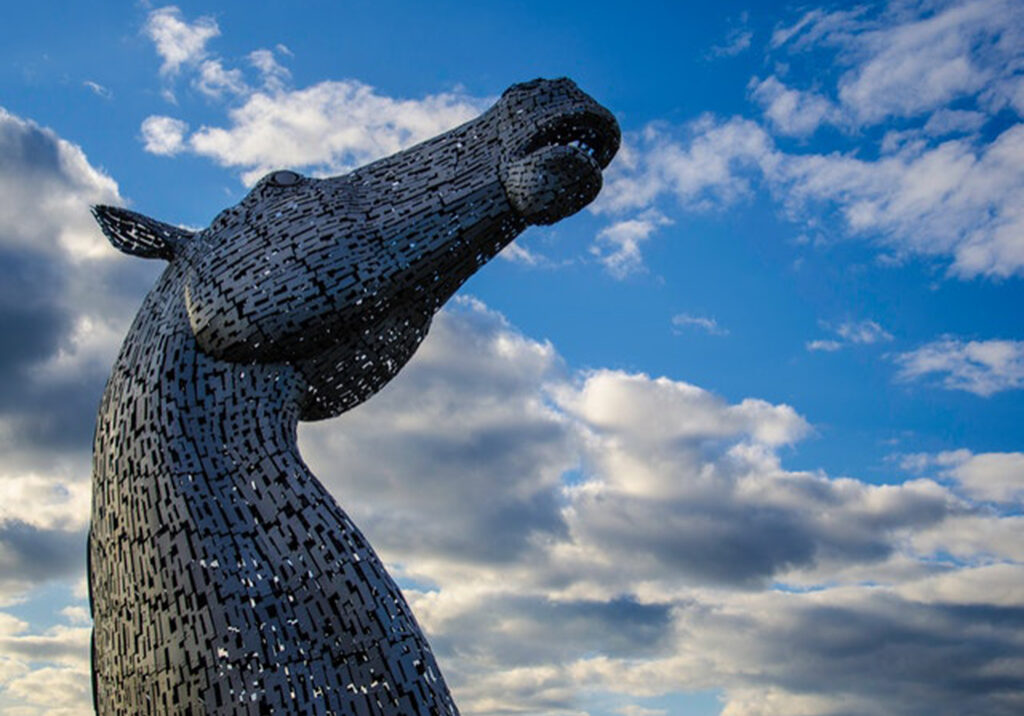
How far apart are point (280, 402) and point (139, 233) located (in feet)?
4.92

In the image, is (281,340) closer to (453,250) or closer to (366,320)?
(366,320)

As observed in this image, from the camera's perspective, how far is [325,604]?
5457 millimetres

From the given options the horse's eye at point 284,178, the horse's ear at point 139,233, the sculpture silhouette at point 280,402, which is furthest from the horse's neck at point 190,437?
the horse's eye at point 284,178

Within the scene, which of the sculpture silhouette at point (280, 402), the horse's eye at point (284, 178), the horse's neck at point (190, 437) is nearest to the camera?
the sculpture silhouette at point (280, 402)

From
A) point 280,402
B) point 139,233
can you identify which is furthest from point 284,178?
point 280,402

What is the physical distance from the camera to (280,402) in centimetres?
607

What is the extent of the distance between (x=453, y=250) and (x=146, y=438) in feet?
5.90

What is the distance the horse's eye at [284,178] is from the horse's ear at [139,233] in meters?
0.57

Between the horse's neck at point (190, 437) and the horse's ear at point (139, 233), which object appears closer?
the horse's neck at point (190, 437)

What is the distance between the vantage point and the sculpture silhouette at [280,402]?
5.34 m

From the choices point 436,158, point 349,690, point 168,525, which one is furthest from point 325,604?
point 436,158

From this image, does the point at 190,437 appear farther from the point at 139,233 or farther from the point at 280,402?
the point at 139,233

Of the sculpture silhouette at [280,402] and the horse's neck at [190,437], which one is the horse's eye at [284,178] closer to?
the sculpture silhouette at [280,402]

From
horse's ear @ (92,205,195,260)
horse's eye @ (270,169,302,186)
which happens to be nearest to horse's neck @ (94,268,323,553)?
horse's ear @ (92,205,195,260)
